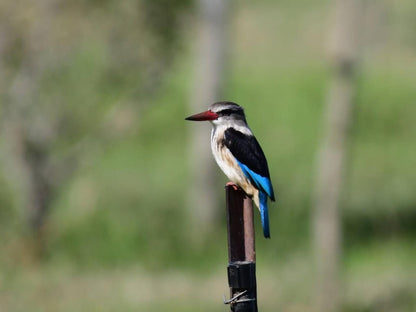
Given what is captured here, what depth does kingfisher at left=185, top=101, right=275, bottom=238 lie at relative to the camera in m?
6.31

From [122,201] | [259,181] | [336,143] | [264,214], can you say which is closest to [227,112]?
[259,181]

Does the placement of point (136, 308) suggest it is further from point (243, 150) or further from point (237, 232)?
point (237, 232)

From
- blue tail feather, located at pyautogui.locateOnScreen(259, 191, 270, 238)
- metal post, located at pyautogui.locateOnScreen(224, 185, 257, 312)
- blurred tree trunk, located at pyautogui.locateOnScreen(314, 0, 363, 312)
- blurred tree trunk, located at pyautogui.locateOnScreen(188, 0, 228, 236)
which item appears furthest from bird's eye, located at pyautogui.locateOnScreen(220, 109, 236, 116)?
blurred tree trunk, located at pyautogui.locateOnScreen(188, 0, 228, 236)

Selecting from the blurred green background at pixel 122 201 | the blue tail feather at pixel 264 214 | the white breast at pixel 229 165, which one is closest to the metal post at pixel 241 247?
the blue tail feather at pixel 264 214

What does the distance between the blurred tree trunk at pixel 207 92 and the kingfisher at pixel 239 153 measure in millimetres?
→ 9351

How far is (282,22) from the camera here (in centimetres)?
3431

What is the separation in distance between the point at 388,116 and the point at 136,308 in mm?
15946

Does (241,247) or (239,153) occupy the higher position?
(239,153)

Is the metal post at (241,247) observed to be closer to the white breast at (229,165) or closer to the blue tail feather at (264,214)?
the blue tail feather at (264,214)

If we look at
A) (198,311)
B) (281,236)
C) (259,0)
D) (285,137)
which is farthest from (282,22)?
(198,311)

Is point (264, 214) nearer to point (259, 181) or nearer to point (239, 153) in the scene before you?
point (259, 181)

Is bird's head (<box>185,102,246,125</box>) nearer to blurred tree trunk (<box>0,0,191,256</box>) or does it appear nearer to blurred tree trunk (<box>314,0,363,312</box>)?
blurred tree trunk (<box>314,0,363,312</box>)

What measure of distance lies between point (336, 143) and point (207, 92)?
190 inches

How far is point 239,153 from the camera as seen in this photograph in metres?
6.39
